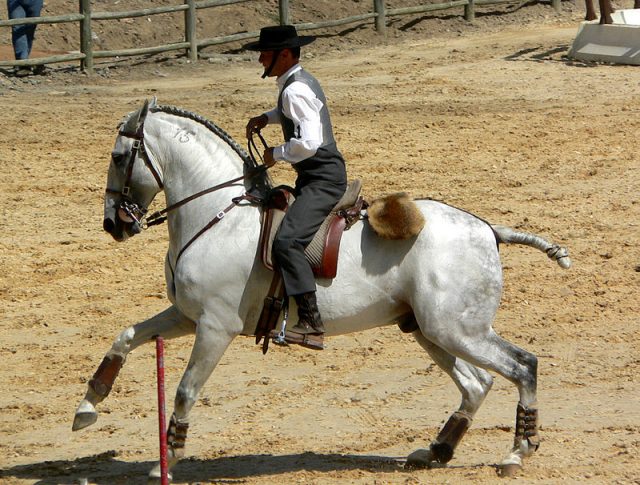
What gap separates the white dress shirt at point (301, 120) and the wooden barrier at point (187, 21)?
12.5 meters

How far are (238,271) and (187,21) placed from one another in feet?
45.2

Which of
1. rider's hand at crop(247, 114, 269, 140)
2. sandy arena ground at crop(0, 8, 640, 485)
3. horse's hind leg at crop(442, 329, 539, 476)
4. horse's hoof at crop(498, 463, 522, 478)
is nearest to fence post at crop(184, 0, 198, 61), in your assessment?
sandy arena ground at crop(0, 8, 640, 485)

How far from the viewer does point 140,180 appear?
26.1ft

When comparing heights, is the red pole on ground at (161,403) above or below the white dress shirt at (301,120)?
below

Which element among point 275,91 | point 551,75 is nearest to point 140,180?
point 275,91

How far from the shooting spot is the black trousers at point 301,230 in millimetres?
7660

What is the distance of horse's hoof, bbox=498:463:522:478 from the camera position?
25.9 ft

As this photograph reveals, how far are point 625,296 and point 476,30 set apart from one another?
1251 cm

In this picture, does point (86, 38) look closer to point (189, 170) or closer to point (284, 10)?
point (284, 10)

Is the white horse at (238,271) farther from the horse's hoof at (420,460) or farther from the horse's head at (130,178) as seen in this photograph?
the horse's hoof at (420,460)

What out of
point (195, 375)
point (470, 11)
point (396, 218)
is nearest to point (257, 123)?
point (396, 218)

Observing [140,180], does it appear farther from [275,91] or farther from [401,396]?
[275,91]

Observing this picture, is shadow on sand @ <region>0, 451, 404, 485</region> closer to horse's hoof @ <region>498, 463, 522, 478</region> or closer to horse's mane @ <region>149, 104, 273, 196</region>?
horse's hoof @ <region>498, 463, 522, 478</region>

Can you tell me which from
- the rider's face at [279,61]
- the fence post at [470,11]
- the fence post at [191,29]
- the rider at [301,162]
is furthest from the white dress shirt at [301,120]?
the fence post at [470,11]
